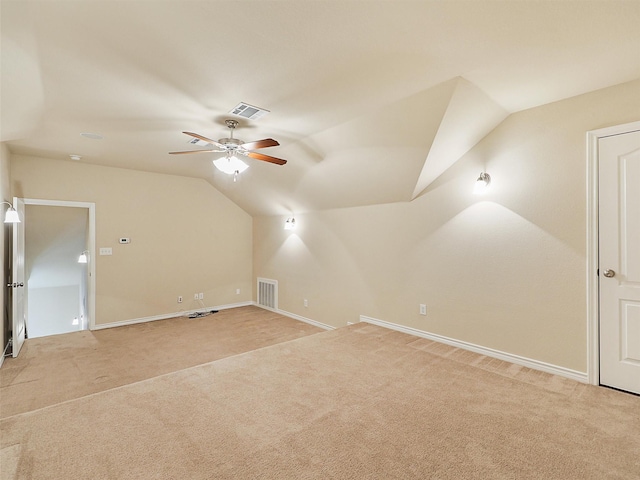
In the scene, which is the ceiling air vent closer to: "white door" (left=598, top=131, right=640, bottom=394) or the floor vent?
"white door" (left=598, top=131, right=640, bottom=394)

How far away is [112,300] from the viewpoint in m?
5.09

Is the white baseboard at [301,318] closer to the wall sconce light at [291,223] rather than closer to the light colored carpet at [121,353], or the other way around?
→ the light colored carpet at [121,353]

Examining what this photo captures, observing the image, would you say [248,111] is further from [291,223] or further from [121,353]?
[121,353]

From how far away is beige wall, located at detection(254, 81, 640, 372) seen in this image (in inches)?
104

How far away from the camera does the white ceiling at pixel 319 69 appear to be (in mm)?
1693

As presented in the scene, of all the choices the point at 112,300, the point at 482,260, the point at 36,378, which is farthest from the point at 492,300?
the point at 112,300

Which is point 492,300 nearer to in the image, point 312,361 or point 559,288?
point 559,288

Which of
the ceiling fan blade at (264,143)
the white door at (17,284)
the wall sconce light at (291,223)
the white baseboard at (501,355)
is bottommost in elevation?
the white baseboard at (501,355)

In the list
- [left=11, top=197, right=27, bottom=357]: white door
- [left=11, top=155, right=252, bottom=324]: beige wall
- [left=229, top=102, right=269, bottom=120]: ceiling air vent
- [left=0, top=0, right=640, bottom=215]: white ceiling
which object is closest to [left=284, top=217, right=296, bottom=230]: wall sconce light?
[left=11, top=155, right=252, bottom=324]: beige wall

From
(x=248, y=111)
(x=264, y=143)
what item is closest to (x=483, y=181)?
(x=264, y=143)

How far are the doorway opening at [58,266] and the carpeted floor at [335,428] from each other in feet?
12.0

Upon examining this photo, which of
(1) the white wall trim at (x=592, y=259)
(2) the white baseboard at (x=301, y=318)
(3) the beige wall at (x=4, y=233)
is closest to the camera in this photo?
(1) the white wall trim at (x=592, y=259)

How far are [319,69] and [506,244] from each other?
2402 mm

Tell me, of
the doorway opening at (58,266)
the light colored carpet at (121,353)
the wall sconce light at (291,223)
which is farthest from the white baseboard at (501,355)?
the doorway opening at (58,266)
